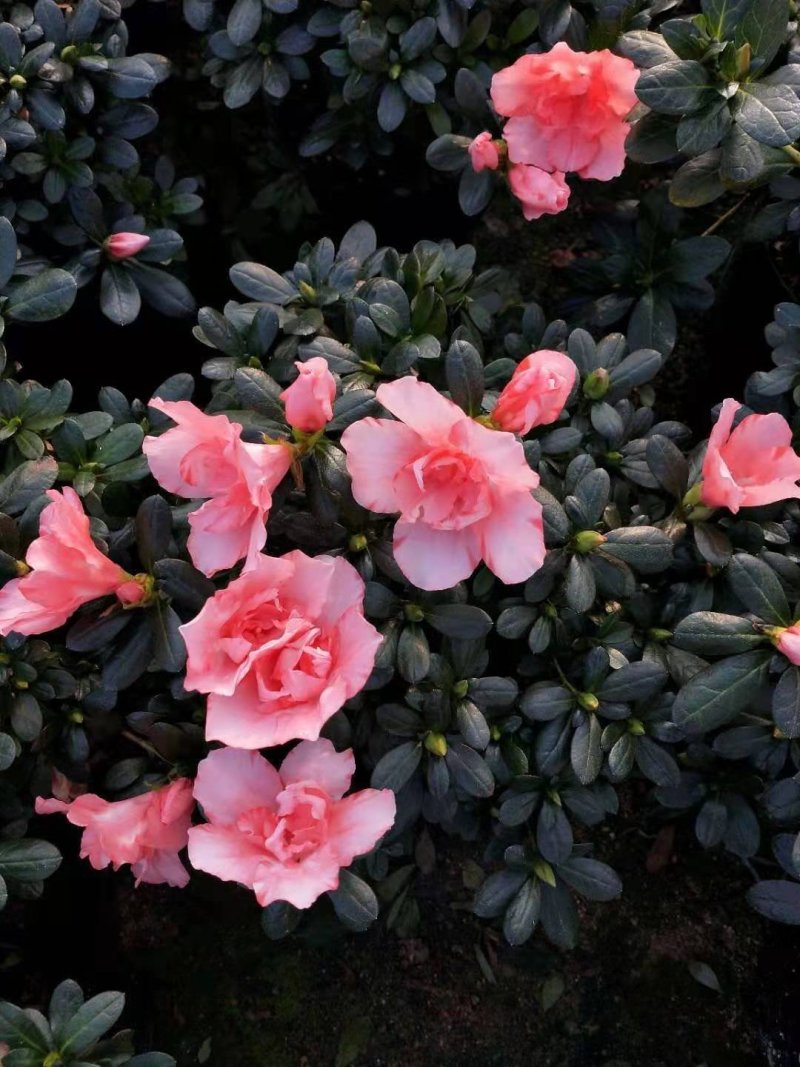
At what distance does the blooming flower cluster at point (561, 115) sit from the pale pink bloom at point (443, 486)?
0.69m

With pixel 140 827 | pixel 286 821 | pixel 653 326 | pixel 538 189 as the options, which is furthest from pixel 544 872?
pixel 538 189

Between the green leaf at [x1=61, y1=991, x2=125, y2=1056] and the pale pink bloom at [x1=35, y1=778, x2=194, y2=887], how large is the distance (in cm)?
18

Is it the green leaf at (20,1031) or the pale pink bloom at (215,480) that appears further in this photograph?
the green leaf at (20,1031)

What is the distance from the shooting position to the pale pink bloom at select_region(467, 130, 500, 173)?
1.79 metres

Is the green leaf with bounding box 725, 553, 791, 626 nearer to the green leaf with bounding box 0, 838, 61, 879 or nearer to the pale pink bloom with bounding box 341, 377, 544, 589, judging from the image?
the pale pink bloom with bounding box 341, 377, 544, 589

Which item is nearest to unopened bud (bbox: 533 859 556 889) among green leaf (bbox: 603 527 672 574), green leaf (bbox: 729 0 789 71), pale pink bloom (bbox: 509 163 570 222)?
green leaf (bbox: 603 527 672 574)

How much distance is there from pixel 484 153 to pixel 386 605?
896 millimetres

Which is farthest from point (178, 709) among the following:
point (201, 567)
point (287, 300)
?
point (287, 300)

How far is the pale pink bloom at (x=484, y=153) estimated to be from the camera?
70.5 inches

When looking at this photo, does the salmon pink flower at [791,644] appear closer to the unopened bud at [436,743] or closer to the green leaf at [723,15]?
the unopened bud at [436,743]

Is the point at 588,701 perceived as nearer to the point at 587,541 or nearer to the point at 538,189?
the point at 587,541

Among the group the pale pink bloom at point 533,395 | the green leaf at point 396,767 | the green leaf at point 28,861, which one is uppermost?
the pale pink bloom at point 533,395

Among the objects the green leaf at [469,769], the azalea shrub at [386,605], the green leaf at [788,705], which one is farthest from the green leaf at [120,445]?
the green leaf at [788,705]

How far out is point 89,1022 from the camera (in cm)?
143
